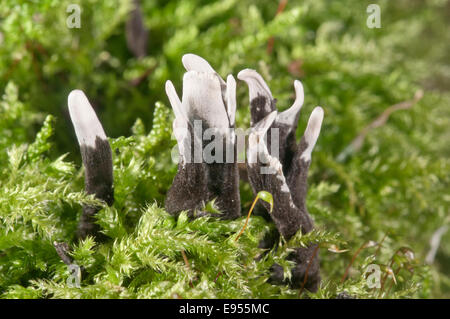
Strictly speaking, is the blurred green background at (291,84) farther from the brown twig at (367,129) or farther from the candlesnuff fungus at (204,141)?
the candlesnuff fungus at (204,141)

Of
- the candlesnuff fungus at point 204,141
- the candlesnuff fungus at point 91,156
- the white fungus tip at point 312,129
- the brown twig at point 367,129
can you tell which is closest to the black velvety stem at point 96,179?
the candlesnuff fungus at point 91,156

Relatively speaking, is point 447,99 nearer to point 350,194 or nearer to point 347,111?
point 347,111

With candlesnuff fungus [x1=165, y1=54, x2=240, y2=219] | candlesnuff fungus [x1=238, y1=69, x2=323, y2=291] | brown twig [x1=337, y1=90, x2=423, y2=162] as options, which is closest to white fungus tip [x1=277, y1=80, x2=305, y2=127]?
candlesnuff fungus [x1=238, y1=69, x2=323, y2=291]

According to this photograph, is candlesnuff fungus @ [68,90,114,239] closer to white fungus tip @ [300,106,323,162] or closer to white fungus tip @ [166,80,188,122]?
white fungus tip @ [166,80,188,122]

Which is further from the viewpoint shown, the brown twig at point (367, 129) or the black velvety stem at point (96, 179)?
the brown twig at point (367, 129)

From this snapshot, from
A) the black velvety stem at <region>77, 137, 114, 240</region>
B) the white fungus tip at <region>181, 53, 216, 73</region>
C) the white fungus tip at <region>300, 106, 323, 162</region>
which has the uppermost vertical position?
the white fungus tip at <region>181, 53, 216, 73</region>

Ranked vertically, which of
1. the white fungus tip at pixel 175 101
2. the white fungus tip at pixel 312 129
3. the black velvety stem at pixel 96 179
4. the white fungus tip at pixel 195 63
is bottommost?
→ the black velvety stem at pixel 96 179
